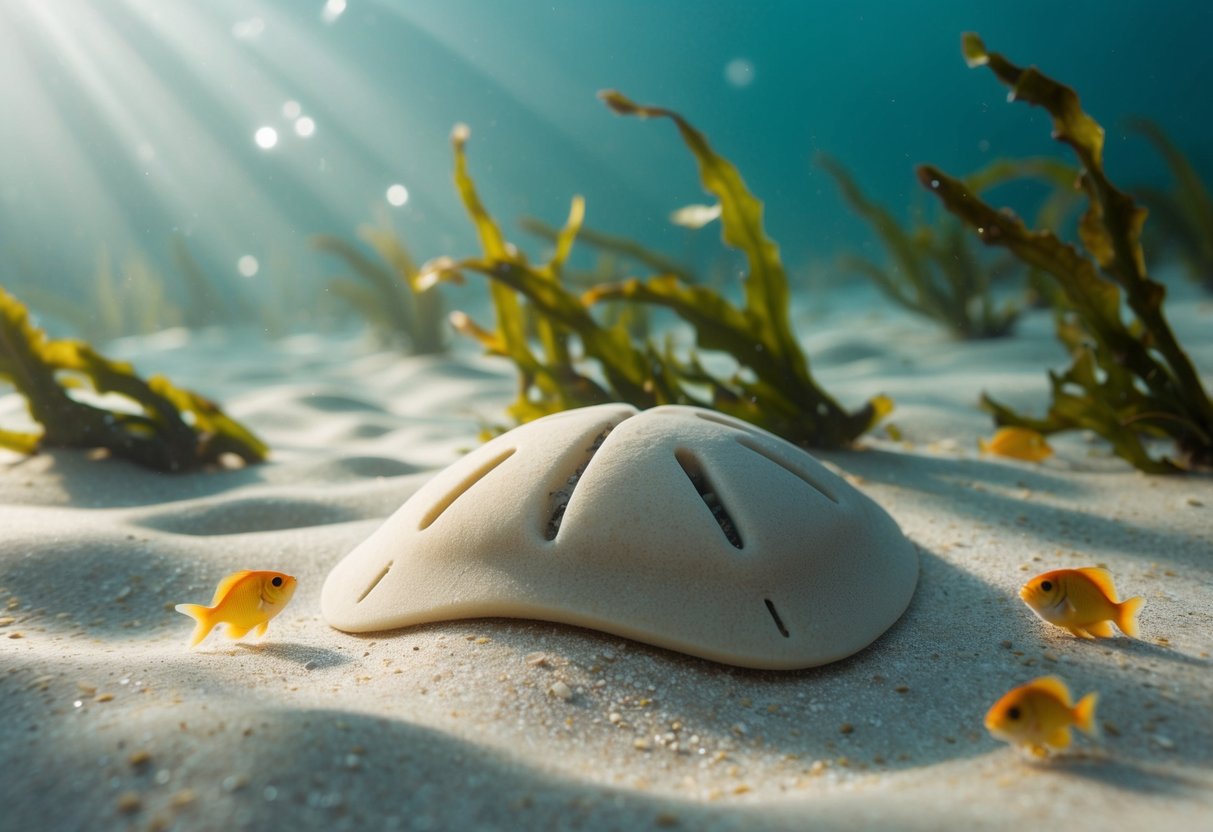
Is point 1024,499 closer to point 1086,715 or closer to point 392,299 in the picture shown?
point 1086,715

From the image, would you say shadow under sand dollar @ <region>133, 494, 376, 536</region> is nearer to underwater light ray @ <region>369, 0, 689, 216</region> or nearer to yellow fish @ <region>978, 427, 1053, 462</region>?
yellow fish @ <region>978, 427, 1053, 462</region>

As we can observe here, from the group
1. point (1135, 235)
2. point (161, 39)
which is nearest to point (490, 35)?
point (161, 39)

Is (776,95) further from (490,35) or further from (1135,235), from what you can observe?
(1135,235)

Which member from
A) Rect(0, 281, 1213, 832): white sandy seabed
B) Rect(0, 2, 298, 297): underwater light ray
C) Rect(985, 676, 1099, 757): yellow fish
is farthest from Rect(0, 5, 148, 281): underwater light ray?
Rect(985, 676, 1099, 757): yellow fish

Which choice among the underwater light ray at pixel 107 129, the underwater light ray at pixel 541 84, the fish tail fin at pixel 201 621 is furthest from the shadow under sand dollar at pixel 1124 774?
the underwater light ray at pixel 541 84

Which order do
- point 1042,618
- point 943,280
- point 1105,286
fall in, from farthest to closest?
point 943,280 < point 1105,286 < point 1042,618

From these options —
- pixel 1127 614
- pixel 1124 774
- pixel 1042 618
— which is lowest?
pixel 1042 618

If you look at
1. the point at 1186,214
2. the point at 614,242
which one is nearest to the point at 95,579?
the point at 614,242
